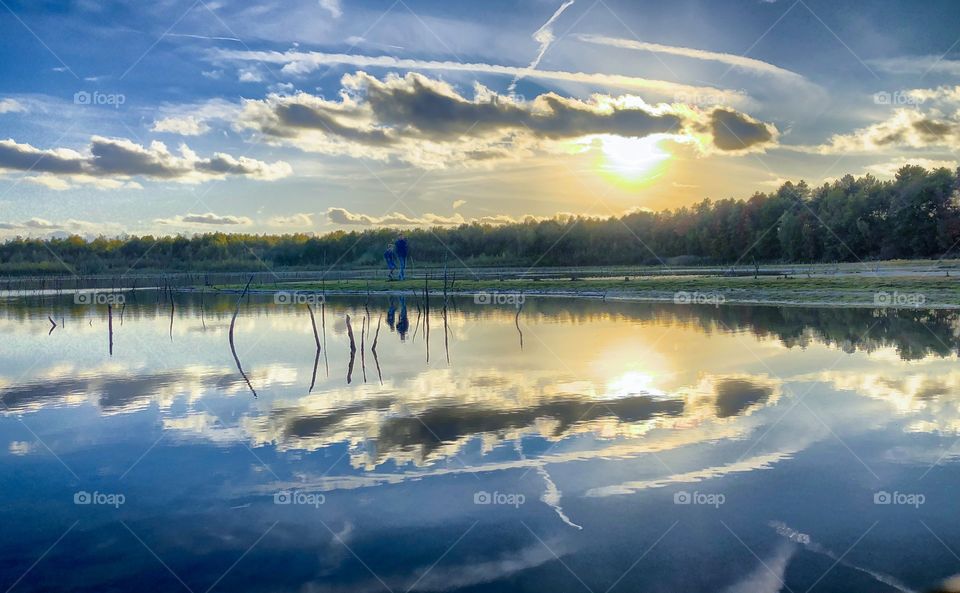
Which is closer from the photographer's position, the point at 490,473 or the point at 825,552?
the point at 825,552

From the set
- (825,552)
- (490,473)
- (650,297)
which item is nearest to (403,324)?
(650,297)

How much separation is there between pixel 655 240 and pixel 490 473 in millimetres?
122067

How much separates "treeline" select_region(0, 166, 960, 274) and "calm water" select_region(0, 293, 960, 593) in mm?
72792

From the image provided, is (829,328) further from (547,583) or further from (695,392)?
(547,583)

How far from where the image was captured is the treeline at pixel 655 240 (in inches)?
3383

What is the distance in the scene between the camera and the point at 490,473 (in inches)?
440

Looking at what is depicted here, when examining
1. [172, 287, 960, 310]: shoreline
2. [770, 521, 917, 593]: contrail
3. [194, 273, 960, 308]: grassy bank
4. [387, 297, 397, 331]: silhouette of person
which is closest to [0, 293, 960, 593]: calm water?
[770, 521, 917, 593]: contrail

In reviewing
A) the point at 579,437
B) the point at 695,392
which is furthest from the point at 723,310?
the point at 579,437

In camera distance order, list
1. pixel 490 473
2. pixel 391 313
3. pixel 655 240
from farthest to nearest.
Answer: pixel 655 240, pixel 391 313, pixel 490 473

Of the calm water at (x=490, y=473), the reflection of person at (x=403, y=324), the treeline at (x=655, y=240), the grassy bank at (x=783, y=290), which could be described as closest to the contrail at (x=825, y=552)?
the calm water at (x=490, y=473)

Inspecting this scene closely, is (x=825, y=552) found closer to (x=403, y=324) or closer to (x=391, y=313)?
(x=403, y=324)

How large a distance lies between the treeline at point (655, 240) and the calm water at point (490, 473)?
239 ft

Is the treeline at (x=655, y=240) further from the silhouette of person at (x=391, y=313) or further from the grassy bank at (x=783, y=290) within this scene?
the silhouette of person at (x=391, y=313)

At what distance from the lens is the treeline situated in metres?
85.9
